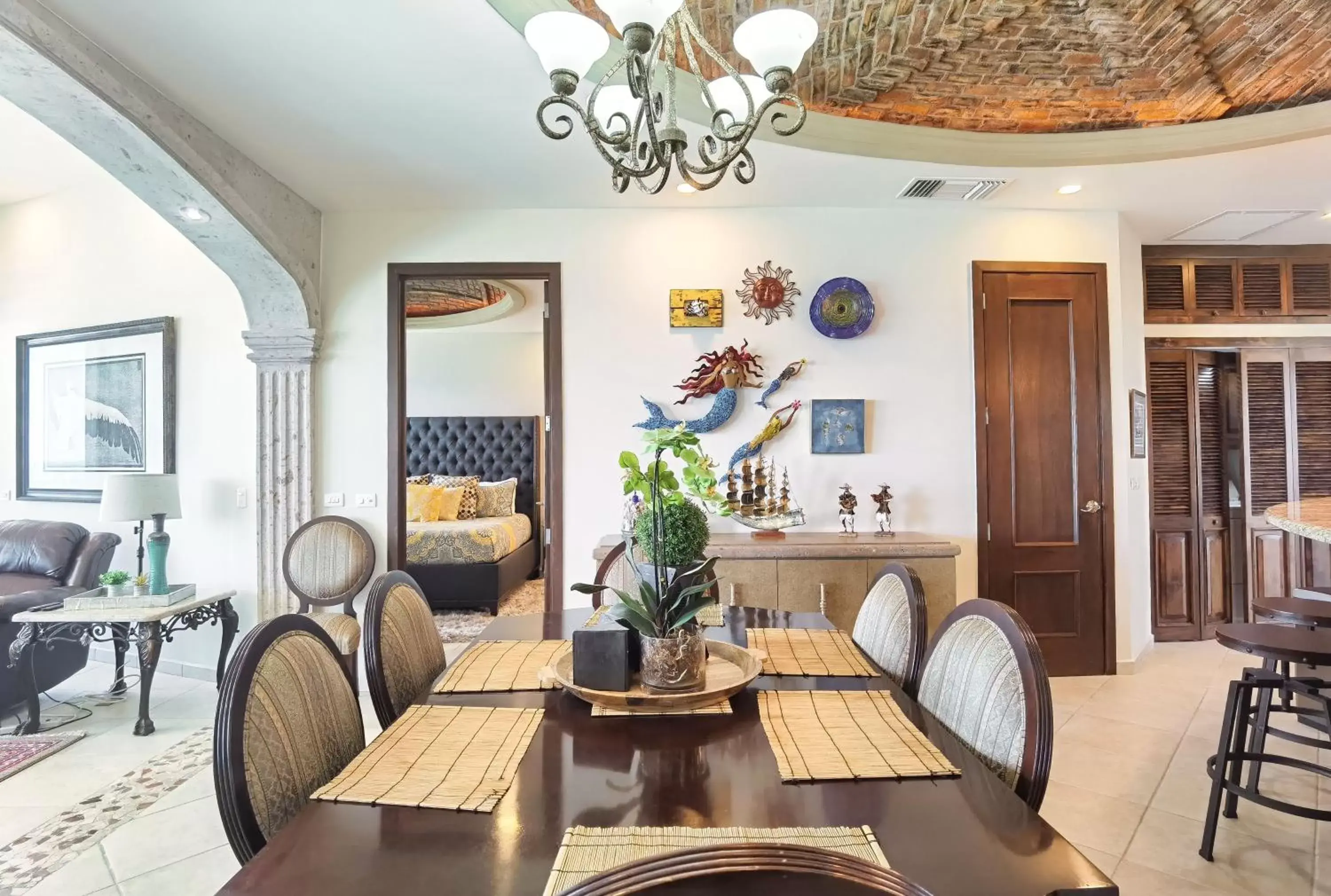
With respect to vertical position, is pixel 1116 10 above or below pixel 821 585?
above

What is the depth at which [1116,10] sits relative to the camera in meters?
2.61

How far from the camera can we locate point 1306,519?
7.55 feet

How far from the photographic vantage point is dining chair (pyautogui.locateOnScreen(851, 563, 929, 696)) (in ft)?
5.33

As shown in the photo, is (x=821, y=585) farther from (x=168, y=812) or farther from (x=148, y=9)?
(x=148, y=9)

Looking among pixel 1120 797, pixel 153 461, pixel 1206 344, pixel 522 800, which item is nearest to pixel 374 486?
pixel 153 461

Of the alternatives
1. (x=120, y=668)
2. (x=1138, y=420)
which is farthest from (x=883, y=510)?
(x=120, y=668)

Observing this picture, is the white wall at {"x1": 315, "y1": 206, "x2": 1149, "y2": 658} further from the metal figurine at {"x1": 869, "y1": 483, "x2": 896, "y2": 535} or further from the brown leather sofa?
the brown leather sofa

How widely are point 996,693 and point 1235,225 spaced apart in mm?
4300

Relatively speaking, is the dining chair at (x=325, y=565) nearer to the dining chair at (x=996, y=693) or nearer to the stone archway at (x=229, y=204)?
the stone archway at (x=229, y=204)

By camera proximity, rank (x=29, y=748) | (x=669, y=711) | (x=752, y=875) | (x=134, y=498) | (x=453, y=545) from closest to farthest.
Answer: (x=752, y=875) → (x=669, y=711) → (x=29, y=748) → (x=134, y=498) → (x=453, y=545)

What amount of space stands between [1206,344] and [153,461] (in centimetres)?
659

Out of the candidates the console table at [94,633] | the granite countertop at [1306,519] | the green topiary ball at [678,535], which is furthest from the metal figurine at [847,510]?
the console table at [94,633]

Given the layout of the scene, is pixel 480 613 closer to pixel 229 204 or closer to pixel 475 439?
pixel 475 439

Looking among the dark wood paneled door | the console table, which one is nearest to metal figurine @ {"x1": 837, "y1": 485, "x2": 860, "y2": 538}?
the dark wood paneled door
